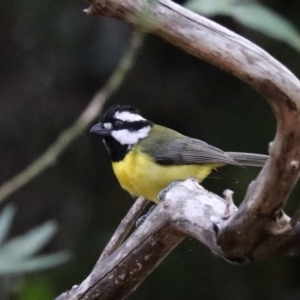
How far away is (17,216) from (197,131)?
0.78 metres

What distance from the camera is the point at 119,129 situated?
6.58 feet

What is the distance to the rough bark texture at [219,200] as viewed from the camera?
809 millimetres

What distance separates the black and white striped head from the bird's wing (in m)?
0.09

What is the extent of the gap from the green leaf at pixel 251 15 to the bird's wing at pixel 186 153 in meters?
1.46

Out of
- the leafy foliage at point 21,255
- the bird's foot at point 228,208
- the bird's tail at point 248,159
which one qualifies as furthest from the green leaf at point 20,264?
the bird's tail at point 248,159

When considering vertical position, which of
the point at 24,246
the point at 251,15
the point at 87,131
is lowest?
the point at 87,131

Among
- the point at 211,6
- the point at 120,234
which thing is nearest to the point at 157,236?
the point at 120,234

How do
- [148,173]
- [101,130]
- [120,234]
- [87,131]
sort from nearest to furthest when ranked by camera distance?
[120,234]
[148,173]
[101,130]
[87,131]

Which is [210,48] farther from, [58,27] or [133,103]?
[133,103]

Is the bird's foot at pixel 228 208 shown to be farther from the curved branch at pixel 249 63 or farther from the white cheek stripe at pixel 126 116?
the white cheek stripe at pixel 126 116

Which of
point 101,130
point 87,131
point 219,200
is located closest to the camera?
point 219,200

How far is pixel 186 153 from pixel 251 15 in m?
1.56

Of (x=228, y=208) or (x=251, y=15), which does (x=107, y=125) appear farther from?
(x=251, y=15)

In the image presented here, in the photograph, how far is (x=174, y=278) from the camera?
263 centimetres
